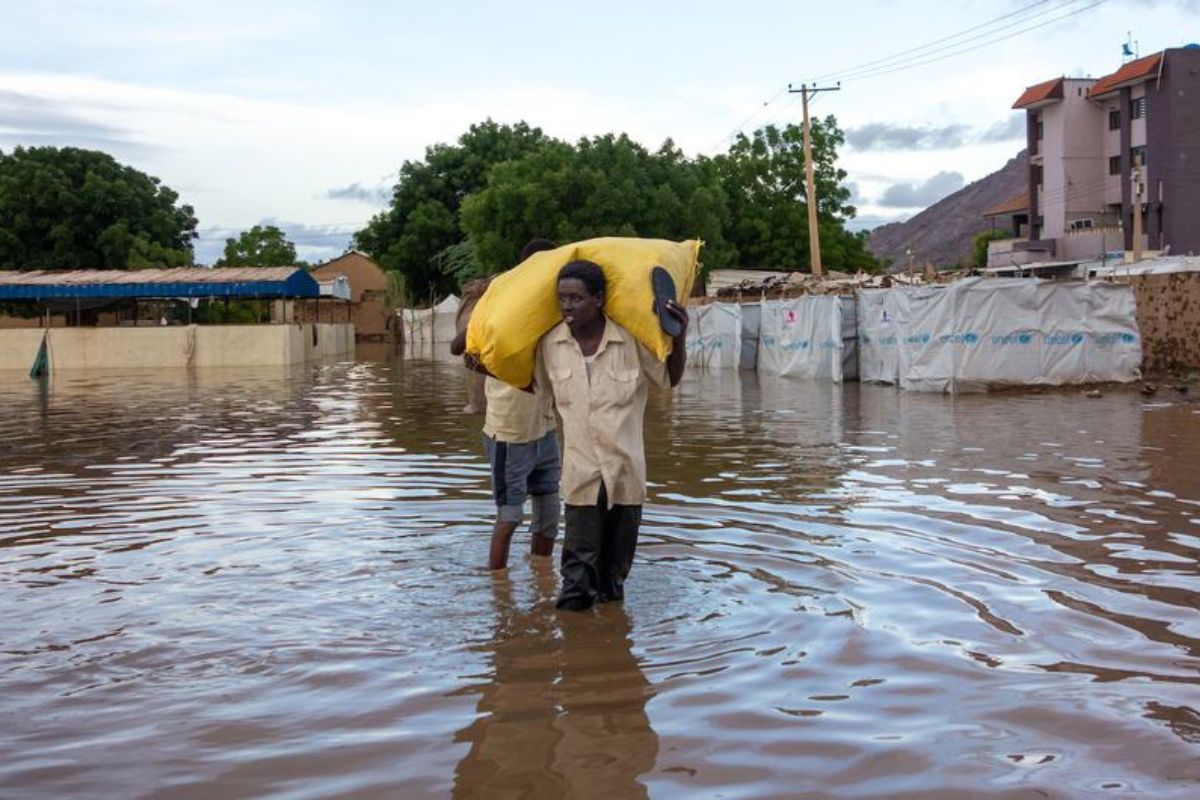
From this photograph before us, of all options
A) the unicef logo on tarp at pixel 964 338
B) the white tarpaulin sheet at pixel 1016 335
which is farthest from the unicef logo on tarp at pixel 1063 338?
the unicef logo on tarp at pixel 964 338

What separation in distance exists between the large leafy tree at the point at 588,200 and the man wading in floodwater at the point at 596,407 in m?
34.4

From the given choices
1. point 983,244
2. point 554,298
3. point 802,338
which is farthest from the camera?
point 983,244

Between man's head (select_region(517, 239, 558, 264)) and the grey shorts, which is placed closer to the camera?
man's head (select_region(517, 239, 558, 264))

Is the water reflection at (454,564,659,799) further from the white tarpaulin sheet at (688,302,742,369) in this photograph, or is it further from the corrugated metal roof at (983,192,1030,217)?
the corrugated metal roof at (983,192,1030,217)

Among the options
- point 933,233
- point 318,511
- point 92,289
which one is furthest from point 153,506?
point 933,233

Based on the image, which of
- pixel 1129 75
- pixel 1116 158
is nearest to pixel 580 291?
pixel 1129 75

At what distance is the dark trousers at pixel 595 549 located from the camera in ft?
16.8

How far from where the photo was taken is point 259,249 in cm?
7038

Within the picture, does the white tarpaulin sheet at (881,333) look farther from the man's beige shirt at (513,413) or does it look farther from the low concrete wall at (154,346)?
the low concrete wall at (154,346)

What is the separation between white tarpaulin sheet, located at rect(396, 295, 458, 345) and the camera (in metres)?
58.4

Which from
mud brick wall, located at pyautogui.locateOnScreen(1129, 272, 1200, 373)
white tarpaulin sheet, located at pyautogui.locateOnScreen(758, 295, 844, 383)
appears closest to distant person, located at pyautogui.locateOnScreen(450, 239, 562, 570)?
white tarpaulin sheet, located at pyautogui.locateOnScreen(758, 295, 844, 383)

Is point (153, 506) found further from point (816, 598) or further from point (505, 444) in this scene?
point (816, 598)

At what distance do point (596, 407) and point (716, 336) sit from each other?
Answer: 22.0 m

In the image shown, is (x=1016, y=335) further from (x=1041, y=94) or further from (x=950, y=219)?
(x=950, y=219)
